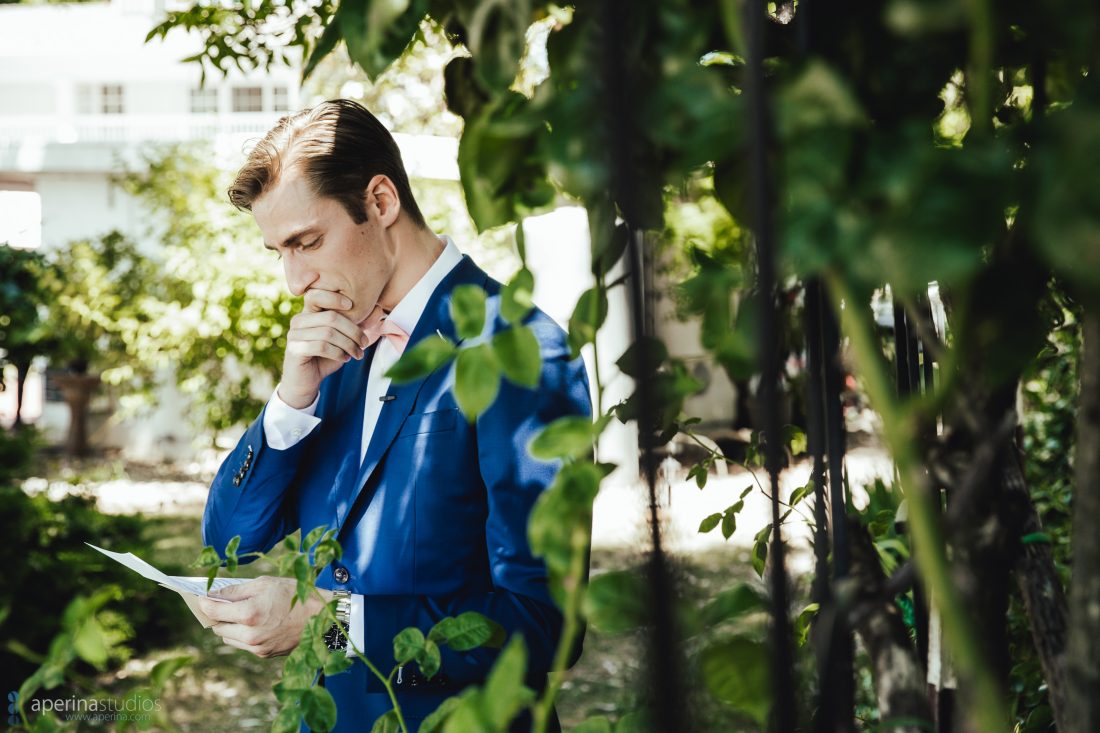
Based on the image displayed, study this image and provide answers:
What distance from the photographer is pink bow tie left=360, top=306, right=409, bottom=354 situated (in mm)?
2102

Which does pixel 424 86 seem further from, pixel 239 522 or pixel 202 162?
pixel 239 522

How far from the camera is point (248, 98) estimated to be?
20.4 metres

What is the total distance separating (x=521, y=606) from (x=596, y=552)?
735cm

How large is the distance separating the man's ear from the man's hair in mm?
16

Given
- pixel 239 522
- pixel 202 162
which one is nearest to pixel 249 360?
pixel 202 162

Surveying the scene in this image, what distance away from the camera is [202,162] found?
10.4m

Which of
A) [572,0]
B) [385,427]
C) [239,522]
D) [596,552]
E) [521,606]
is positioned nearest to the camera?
[572,0]

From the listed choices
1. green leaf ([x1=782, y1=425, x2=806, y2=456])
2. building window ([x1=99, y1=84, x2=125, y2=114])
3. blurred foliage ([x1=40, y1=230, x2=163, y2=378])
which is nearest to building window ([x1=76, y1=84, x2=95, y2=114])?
building window ([x1=99, y1=84, x2=125, y2=114])

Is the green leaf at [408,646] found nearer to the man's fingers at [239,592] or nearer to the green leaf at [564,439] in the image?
the green leaf at [564,439]

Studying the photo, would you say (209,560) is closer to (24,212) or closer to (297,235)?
(297,235)

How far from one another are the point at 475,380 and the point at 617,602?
0.57ft

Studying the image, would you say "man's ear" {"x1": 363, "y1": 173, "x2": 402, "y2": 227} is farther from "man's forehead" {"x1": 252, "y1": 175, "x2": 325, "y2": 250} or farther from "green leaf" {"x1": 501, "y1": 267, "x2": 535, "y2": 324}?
"green leaf" {"x1": 501, "y1": 267, "x2": 535, "y2": 324}

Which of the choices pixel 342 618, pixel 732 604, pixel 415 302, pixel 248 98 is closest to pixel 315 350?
pixel 415 302

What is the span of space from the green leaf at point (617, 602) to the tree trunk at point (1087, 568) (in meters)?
0.25
